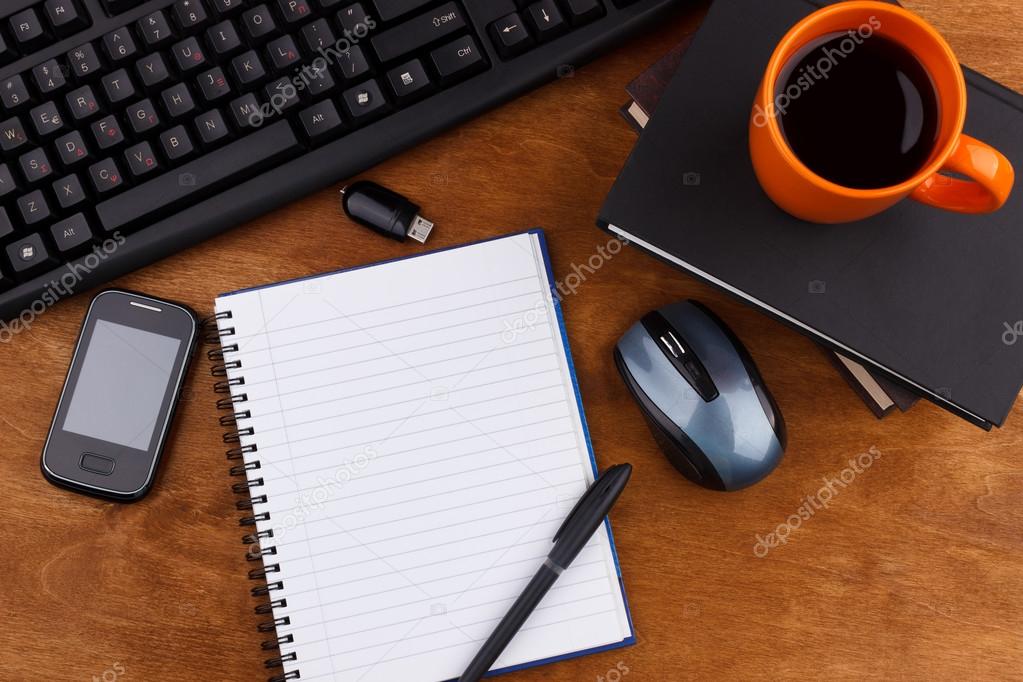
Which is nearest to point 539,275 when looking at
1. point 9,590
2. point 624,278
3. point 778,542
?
point 624,278

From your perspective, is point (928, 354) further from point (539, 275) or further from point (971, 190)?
point (539, 275)

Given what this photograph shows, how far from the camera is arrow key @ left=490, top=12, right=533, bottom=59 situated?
1.95ft

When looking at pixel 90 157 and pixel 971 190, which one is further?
pixel 90 157

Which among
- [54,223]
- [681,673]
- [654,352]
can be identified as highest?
[54,223]

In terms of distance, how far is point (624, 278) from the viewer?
641 mm

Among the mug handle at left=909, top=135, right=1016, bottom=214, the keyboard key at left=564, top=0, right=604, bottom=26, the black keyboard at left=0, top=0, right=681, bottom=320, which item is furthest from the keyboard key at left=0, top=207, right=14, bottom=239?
the mug handle at left=909, top=135, right=1016, bottom=214

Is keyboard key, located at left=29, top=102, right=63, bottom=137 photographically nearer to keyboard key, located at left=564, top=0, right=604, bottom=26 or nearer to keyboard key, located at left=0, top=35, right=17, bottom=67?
keyboard key, located at left=0, top=35, right=17, bottom=67

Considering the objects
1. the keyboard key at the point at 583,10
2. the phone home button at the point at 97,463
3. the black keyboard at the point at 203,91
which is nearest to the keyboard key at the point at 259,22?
the black keyboard at the point at 203,91

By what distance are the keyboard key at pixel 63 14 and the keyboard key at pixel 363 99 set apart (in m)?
0.20

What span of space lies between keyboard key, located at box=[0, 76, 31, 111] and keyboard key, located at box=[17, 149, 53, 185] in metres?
0.04

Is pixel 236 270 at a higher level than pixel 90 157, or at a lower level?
lower

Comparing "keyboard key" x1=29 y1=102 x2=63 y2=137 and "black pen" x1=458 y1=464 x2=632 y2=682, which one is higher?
"keyboard key" x1=29 y1=102 x2=63 y2=137

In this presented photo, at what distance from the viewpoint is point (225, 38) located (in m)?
0.59

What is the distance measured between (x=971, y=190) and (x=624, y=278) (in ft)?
0.83
